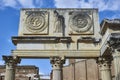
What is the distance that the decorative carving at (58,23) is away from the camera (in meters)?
18.3

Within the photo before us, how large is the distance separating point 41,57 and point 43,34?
1.65m

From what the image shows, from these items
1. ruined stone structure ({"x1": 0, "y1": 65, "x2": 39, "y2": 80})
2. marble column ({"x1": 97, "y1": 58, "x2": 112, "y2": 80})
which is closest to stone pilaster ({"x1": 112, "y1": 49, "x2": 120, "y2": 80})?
marble column ({"x1": 97, "y1": 58, "x2": 112, "y2": 80})

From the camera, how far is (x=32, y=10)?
19.0 metres

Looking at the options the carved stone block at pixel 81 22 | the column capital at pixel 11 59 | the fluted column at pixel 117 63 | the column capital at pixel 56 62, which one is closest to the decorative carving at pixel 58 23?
the carved stone block at pixel 81 22

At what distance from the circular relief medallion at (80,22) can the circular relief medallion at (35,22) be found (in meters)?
2.05

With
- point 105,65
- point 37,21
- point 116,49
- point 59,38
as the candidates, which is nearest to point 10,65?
point 37,21

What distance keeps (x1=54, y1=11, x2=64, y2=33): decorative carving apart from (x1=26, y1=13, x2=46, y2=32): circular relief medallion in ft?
2.77

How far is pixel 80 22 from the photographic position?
18.8 m

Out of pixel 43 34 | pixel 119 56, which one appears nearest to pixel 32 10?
pixel 43 34

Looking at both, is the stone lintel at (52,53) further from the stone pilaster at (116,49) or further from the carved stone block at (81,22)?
the stone pilaster at (116,49)

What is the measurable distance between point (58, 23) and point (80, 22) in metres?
1.59

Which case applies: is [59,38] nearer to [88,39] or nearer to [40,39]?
[40,39]

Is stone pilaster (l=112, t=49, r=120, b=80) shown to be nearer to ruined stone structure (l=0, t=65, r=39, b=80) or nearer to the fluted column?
the fluted column

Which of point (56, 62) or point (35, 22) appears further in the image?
point (35, 22)
